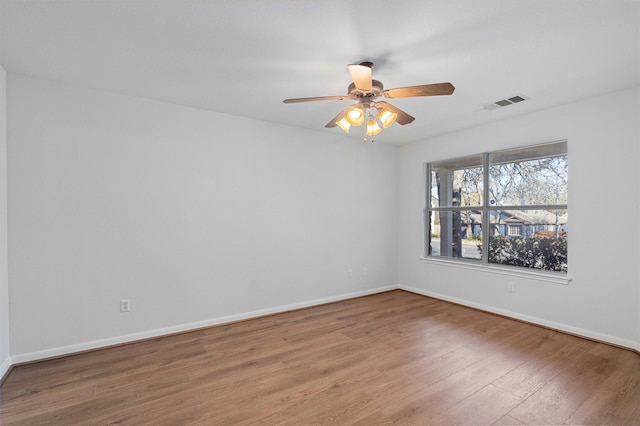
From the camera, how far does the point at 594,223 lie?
3.05 metres

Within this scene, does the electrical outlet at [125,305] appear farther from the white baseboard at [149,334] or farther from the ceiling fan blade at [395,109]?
the ceiling fan blade at [395,109]

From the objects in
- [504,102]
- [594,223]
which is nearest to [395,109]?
[504,102]

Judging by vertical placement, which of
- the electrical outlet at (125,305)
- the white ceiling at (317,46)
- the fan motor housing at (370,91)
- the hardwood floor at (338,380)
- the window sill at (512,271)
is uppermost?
the white ceiling at (317,46)

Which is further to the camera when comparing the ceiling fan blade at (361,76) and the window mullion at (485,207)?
the window mullion at (485,207)

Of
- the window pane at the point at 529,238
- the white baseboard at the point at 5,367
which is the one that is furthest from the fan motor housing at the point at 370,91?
the white baseboard at the point at 5,367

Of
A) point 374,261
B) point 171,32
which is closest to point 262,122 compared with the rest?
point 171,32

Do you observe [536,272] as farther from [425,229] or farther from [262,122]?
[262,122]

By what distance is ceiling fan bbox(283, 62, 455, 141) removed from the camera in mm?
2052

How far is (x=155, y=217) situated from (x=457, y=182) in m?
4.12

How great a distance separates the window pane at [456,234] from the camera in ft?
14.0

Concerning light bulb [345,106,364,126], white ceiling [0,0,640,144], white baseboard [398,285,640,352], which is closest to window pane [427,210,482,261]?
white baseboard [398,285,640,352]

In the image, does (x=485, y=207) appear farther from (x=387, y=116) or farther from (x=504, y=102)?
(x=387, y=116)

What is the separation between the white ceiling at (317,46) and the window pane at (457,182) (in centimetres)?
129

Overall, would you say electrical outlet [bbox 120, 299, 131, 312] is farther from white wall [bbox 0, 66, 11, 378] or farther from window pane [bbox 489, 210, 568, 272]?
window pane [bbox 489, 210, 568, 272]
